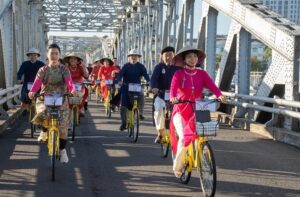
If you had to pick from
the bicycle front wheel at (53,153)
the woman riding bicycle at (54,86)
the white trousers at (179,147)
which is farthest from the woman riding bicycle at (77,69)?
the white trousers at (179,147)

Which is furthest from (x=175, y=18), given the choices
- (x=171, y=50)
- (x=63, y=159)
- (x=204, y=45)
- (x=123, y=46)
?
(x=123, y=46)

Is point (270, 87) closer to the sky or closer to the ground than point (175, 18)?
closer to the ground

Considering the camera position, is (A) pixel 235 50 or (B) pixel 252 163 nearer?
(B) pixel 252 163

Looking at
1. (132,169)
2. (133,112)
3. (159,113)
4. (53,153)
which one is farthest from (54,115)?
(133,112)

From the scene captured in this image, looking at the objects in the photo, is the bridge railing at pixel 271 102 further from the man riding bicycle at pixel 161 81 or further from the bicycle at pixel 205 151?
the bicycle at pixel 205 151

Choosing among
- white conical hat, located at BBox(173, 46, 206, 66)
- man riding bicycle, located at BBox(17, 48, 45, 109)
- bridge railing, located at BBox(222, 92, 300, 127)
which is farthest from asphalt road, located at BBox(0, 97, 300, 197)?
white conical hat, located at BBox(173, 46, 206, 66)

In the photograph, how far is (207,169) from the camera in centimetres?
591

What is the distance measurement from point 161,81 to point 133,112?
186 cm

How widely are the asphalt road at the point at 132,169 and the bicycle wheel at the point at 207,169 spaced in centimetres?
29

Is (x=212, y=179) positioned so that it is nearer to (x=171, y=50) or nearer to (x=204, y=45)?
(x=171, y=50)

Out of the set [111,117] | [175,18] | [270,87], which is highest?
[175,18]

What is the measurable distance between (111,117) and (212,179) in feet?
35.3

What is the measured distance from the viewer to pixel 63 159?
7656 mm

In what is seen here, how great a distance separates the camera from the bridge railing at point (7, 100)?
13.1 meters
